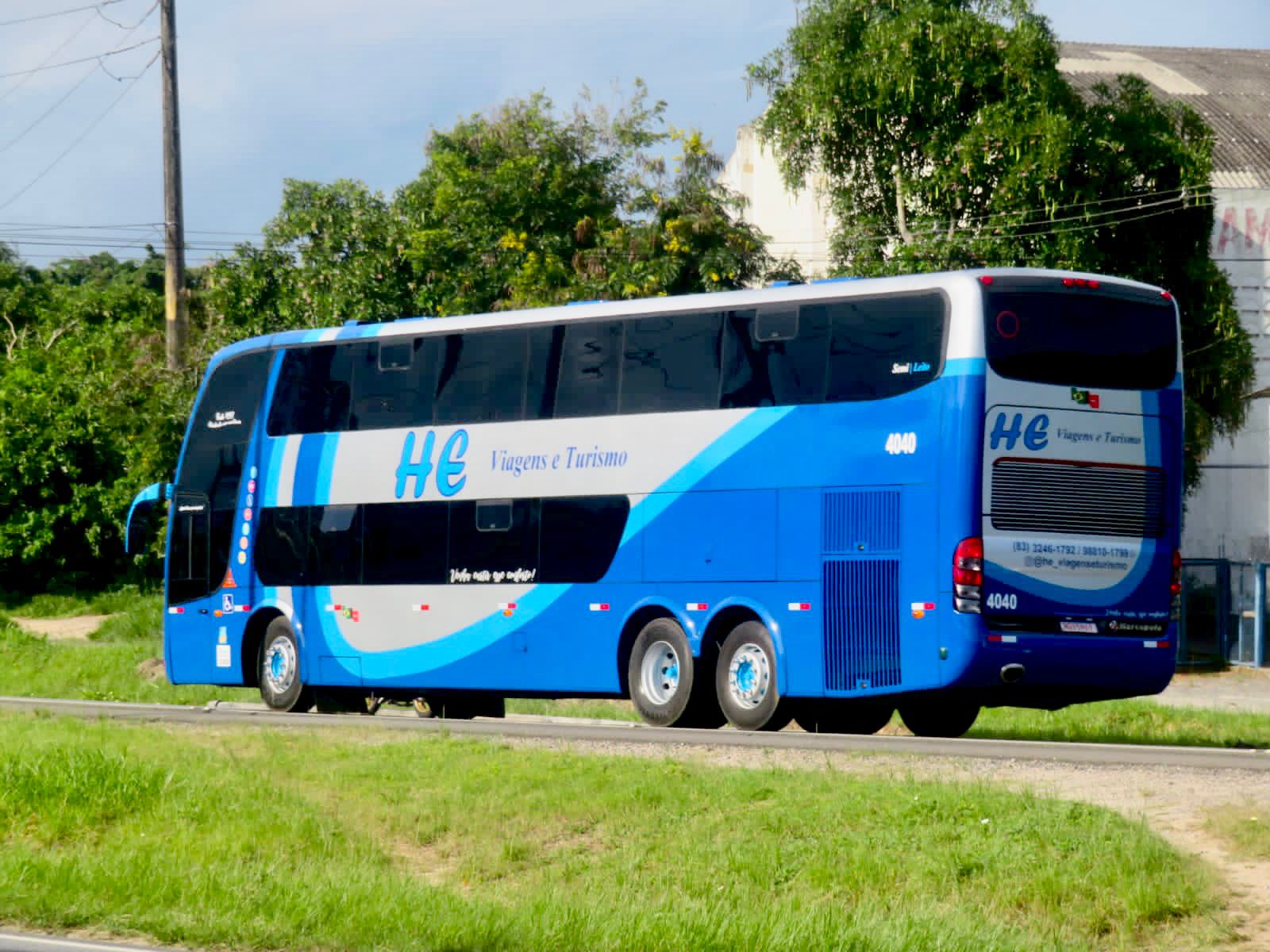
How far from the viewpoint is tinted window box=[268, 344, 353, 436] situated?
Answer: 885 inches

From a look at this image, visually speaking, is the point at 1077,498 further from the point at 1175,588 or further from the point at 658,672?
the point at 658,672

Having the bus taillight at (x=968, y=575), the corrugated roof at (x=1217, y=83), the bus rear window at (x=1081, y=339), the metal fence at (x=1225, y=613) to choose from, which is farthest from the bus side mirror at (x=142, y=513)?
the corrugated roof at (x=1217, y=83)

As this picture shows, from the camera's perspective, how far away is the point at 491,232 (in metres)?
43.2

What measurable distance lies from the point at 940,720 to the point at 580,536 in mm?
3920

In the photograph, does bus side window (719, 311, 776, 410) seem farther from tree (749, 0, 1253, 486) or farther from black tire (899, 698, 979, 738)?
tree (749, 0, 1253, 486)

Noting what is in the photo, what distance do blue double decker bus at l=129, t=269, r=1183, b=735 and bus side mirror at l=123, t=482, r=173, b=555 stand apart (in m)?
1.30

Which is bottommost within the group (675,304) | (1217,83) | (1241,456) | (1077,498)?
(1077,498)

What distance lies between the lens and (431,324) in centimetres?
2164

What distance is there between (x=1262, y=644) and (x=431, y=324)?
1913cm

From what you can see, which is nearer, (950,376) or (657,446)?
(950,376)

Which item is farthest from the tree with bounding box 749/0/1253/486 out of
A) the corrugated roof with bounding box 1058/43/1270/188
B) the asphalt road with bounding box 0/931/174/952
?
the asphalt road with bounding box 0/931/174/952

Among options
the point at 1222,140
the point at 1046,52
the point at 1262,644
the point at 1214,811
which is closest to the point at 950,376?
the point at 1214,811

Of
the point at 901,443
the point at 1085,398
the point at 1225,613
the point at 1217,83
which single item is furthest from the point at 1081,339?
the point at 1217,83

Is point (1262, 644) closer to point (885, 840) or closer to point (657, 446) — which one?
point (657, 446)
